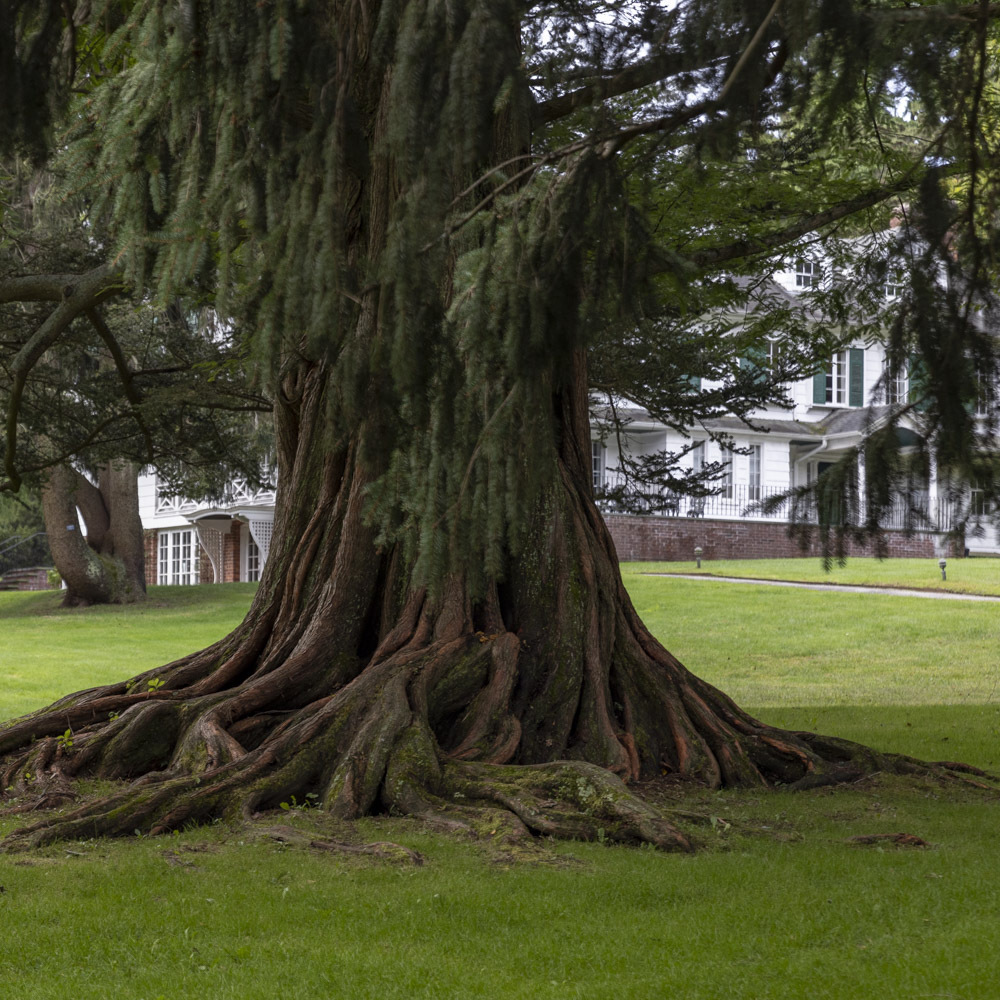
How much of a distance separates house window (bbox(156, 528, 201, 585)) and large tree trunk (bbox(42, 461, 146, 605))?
10.8 metres

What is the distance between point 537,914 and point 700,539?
27675mm

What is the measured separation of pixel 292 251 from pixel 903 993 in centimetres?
356

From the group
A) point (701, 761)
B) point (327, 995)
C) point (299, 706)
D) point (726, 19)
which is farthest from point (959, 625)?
point (327, 995)

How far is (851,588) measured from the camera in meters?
25.2

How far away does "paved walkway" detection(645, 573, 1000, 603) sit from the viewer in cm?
2314

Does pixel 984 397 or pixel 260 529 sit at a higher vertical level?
pixel 984 397

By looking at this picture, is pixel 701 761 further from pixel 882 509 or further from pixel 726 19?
pixel 726 19

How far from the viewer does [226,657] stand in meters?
8.64

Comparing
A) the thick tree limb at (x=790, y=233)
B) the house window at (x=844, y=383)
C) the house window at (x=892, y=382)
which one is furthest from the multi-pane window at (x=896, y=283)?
the house window at (x=844, y=383)

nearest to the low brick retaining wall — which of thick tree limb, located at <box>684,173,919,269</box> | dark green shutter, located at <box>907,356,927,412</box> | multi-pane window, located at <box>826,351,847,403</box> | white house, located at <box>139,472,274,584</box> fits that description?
white house, located at <box>139,472,274,584</box>

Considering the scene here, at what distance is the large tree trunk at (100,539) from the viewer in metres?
25.9

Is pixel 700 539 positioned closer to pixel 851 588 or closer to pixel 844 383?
pixel 844 383

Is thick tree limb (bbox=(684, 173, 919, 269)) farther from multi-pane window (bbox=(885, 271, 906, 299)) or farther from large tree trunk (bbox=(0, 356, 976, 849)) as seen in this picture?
large tree trunk (bbox=(0, 356, 976, 849))

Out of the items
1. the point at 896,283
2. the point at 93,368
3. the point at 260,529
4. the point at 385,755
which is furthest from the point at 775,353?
the point at 260,529
